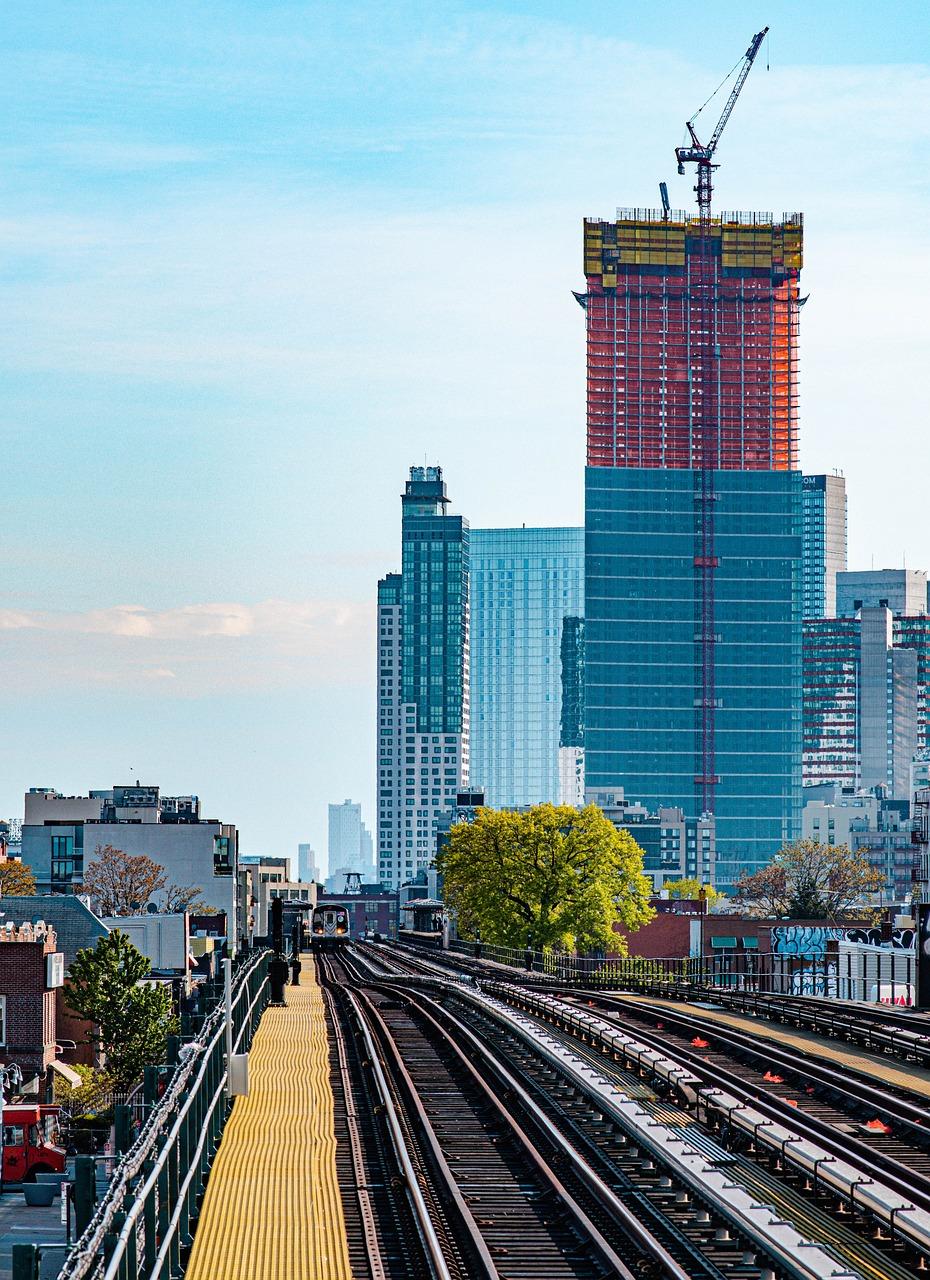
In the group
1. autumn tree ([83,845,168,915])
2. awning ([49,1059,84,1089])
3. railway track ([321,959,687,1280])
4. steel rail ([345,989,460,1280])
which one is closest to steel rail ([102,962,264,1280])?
steel rail ([345,989,460,1280])

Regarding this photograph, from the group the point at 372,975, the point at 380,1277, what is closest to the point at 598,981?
the point at 372,975

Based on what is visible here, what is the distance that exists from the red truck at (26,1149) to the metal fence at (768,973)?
26.5 m

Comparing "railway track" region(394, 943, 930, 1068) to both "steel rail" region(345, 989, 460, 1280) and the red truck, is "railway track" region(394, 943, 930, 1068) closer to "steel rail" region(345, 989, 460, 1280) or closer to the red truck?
"steel rail" region(345, 989, 460, 1280)

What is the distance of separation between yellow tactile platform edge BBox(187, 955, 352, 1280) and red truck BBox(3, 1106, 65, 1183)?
17.9 m

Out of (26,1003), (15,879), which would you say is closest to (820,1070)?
(26,1003)

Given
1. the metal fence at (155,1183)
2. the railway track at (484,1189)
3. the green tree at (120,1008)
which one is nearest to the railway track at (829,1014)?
the railway track at (484,1189)

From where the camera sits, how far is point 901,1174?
2975 centimetres

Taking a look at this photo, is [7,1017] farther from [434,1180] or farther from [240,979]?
[434,1180]

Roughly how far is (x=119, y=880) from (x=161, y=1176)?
→ 13808 centimetres

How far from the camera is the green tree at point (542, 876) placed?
399ft

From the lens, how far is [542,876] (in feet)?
401

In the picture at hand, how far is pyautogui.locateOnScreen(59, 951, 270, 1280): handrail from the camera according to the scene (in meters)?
16.4

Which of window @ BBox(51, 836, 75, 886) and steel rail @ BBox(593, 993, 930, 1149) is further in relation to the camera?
window @ BBox(51, 836, 75, 886)

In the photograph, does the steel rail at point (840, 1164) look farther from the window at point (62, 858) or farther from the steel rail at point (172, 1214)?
the window at point (62, 858)
